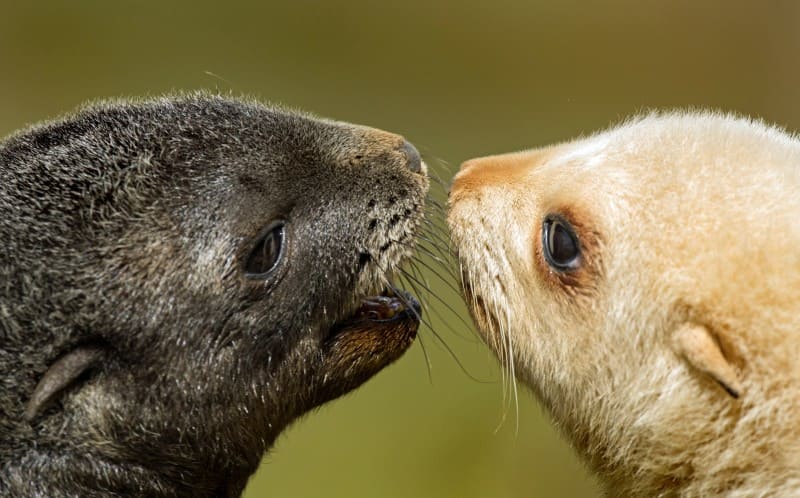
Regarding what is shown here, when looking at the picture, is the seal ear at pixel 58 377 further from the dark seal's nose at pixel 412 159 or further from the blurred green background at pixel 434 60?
the blurred green background at pixel 434 60

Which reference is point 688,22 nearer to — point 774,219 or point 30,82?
point 30,82

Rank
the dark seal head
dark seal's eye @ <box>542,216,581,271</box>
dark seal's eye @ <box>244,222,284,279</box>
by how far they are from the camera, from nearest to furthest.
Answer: the dark seal head, dark seal's eye @ <box>244,222,284,279</box>, dark seal's eye @ <box>542,216,581,271</box>

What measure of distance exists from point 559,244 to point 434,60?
185 inches

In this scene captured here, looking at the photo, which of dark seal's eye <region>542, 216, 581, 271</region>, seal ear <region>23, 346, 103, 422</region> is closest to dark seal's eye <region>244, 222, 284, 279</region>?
seal ear <region>23, 346, 103, 422</region>

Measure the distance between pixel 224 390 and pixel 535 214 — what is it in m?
0.99

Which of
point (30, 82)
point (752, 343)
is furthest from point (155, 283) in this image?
point (30, 82)

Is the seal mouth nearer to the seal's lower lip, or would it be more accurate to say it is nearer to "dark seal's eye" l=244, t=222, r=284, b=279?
the seal's lower lip

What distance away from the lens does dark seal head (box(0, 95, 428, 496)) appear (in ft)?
8.02

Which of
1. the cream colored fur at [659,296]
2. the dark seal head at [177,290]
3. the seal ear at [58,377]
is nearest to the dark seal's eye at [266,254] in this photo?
the dark seal head at [177,290]

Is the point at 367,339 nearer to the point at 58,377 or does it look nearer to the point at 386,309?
the point at 386,309

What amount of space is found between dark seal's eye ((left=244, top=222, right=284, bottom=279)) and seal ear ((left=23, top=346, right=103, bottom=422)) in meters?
0.45

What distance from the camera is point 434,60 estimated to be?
7.25 metres

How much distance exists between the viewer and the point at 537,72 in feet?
24.2

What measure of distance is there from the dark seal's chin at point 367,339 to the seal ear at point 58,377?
63 centimetres
